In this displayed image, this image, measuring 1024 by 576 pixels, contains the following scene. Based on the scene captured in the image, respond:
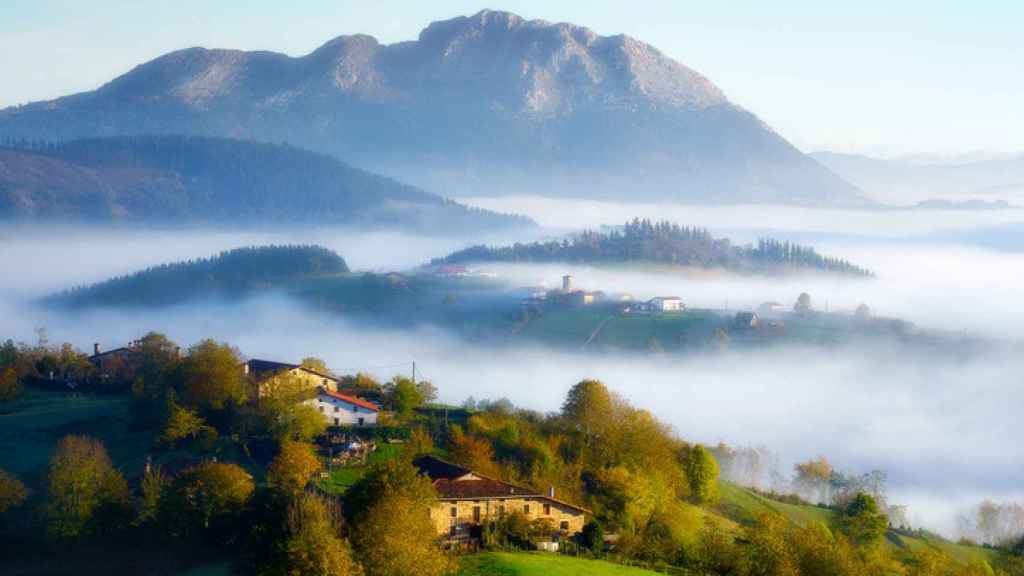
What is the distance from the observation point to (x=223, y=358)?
85.7 meters

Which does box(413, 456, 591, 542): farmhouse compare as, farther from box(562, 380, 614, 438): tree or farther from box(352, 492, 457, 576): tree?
box(562, 380, 614, 438): tree

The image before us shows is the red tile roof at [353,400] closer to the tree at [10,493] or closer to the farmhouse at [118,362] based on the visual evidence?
the farmhouse at [118,362]

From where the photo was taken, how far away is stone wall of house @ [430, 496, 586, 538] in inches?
2365

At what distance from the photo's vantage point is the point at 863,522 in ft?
256

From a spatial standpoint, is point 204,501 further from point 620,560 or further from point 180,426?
point 620,560

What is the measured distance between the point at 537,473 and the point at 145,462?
21001mm

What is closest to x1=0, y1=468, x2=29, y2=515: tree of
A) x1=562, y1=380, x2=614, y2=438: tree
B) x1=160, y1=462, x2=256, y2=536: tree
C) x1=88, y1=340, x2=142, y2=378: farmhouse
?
x1=160, y1=462, x2=256, y2=536: tree

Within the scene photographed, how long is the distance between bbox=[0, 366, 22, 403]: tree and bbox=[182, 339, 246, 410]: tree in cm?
1417

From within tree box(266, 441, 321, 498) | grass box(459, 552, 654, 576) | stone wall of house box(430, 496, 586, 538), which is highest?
tree box(266, 441, 321, 498)

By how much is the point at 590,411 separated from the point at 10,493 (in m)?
31.1

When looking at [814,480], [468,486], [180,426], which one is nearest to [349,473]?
[468,486]

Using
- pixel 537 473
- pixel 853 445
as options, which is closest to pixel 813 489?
pixel 853 445

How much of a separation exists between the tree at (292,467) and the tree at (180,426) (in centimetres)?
885

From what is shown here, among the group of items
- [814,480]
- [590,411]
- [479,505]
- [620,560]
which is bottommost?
[814,480]
